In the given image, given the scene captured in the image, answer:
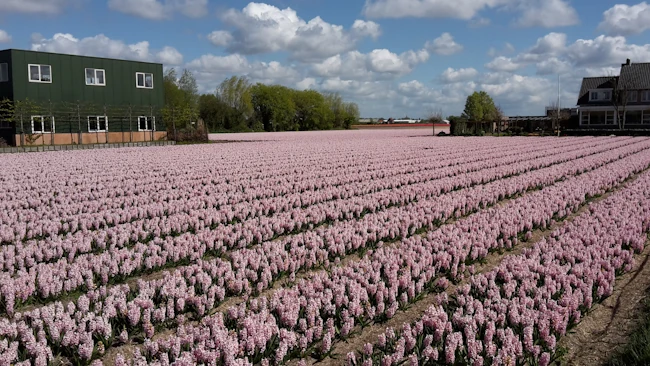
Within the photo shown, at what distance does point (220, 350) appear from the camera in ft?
15.8

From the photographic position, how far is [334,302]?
6121 millimetres

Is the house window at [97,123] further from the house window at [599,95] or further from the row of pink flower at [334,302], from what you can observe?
the house window at [599,95]

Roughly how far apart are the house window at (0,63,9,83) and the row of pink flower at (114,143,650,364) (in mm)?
39561

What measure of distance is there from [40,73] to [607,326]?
142ft

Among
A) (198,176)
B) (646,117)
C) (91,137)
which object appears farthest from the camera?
(646,117)

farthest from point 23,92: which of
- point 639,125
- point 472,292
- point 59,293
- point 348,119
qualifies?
point 348,119

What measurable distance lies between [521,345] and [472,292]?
169 cm

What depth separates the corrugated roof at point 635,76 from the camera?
68.7 m

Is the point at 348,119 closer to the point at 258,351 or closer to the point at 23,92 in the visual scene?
the point at 23,92

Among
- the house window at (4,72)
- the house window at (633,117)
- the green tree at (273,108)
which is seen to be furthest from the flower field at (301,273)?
the green tree at (273,108)

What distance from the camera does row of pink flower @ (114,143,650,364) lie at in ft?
16.0

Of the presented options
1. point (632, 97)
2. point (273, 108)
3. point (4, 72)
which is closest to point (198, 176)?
point (4, 72)

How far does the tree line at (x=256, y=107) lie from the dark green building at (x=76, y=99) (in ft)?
106

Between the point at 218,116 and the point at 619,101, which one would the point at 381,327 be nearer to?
the point at 619,101
